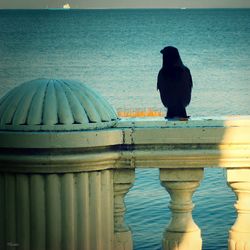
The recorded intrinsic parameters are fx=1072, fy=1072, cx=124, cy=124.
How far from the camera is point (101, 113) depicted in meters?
4.39

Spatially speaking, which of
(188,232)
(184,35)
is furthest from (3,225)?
(184,35)

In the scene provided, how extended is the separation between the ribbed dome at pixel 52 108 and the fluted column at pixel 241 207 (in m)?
0.57

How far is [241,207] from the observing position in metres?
4.52

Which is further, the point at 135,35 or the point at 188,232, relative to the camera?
the point at 135,35

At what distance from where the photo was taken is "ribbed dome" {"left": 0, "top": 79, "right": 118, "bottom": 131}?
431 centimetres

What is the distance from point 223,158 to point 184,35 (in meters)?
127

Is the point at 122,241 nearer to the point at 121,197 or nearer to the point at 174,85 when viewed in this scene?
the point at 121,197

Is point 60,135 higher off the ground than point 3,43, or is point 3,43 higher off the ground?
point 3,43

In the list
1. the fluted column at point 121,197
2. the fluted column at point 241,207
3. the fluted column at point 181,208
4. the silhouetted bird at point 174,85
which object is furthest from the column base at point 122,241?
the silhouetted bird at point 174,85

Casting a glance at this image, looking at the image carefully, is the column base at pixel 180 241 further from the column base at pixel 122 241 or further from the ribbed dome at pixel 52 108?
the ribbed dome at pixel 52 108

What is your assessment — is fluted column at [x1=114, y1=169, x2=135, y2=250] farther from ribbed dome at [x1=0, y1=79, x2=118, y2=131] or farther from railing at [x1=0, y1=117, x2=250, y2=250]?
ribbed dome at [x1=0, y1=79, x2=118, y2=131]

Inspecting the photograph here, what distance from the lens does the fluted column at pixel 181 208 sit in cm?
448

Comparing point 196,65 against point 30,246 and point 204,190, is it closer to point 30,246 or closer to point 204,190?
point 204,190

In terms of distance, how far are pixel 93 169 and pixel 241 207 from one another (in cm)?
66
